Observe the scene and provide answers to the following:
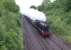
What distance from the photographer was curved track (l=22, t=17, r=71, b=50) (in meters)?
16.8

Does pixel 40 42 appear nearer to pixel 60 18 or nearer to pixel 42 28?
pixel 42 28

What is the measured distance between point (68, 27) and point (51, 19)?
3.54m

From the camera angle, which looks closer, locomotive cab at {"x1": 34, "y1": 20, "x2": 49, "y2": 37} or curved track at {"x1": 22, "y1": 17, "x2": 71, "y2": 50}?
curved track at {"x1": 22, "y1": 17, "x2": 71, "y2": 50}

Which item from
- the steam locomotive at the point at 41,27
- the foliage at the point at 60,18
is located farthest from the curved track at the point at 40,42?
the foliage at the point at 60,18

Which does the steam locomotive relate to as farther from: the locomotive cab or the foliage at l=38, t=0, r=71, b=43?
the foliage at l=38, t=0, r=71, b=43

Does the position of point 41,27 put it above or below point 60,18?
below

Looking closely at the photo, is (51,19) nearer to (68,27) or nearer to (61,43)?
(68,27)

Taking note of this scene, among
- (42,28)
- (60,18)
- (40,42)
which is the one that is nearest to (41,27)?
(42,28)

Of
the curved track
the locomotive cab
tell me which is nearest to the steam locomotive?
the locomotive cab

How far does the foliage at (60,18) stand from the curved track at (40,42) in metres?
0.72

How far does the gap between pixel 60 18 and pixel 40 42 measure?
5.90 m

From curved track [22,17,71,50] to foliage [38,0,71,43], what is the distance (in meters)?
0.72

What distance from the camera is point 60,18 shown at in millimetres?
23719

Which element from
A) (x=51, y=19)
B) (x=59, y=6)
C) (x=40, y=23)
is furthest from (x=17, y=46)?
(x=59, y=6)
